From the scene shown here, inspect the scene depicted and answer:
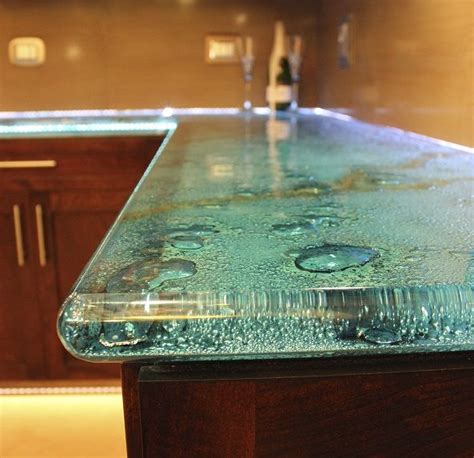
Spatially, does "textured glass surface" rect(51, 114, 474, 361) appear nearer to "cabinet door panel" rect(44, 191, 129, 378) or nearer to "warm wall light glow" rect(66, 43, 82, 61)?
"cabinet door panel" rect(44, 191, 129, 378)

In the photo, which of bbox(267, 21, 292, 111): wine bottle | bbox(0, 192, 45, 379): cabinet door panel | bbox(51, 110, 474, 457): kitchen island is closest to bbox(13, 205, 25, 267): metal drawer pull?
bbox(0, 192, 45, 379): cabinet door panel

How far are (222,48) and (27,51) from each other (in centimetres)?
72

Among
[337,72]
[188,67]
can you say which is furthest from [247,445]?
[188,67]

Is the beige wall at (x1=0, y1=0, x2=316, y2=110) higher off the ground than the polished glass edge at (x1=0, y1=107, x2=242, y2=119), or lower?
higher

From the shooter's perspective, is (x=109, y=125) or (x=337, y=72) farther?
(x=337, y=72)

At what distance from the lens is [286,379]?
33 cm

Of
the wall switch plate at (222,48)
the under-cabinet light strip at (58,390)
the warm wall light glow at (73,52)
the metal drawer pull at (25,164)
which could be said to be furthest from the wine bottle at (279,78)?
the under-cabinet light strip at (58,390)

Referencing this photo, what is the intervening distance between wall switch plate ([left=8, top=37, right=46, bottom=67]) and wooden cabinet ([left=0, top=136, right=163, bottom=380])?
26.6 inches

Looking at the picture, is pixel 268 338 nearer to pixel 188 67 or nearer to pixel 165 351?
pixel 165 351

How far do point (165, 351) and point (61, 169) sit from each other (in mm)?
1443

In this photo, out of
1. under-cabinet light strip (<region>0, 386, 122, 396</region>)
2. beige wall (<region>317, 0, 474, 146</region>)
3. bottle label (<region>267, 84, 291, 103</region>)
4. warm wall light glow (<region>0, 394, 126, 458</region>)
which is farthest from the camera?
bottle label (<region>267, 84, 291, 103</region>)

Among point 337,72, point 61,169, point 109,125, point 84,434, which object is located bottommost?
point 84,434

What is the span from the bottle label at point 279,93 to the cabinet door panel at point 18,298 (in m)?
0.92

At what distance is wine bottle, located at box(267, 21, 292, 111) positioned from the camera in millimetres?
2086
